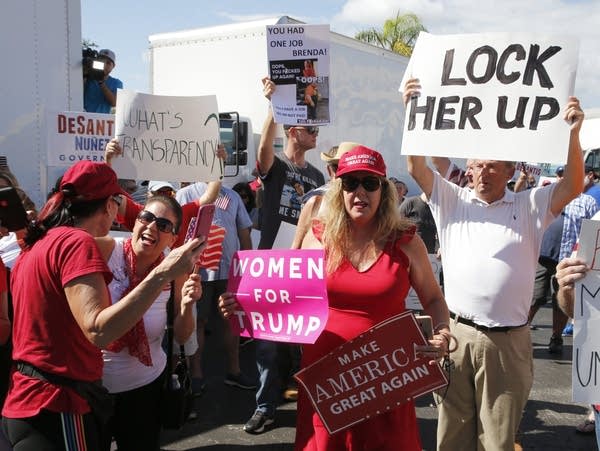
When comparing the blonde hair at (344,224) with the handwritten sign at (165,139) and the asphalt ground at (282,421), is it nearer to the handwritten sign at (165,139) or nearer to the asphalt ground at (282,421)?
the handwritten sign at (165,139)

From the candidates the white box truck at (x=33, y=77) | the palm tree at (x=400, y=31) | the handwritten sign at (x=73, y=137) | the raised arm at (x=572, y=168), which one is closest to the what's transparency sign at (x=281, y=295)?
the raised arm at (x=572, y=168)

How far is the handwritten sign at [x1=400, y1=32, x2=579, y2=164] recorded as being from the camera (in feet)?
9.95

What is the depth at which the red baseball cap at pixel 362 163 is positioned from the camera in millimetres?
2699

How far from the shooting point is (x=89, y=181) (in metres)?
2.33

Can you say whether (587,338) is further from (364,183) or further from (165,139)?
(165,139)

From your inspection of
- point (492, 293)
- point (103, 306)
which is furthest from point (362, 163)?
point (103, 306)

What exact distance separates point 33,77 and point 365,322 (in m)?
4.40

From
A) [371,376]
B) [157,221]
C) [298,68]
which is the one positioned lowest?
[371,376]

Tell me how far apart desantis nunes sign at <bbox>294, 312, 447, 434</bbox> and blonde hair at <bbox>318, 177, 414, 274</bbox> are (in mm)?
355

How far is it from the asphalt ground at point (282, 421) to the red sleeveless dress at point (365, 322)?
196 centimetres

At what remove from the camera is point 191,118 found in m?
4.39

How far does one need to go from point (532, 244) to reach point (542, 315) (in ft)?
22.4

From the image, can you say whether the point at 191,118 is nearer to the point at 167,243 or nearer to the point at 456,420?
the point at 167,243

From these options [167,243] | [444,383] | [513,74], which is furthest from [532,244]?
[167,243]
